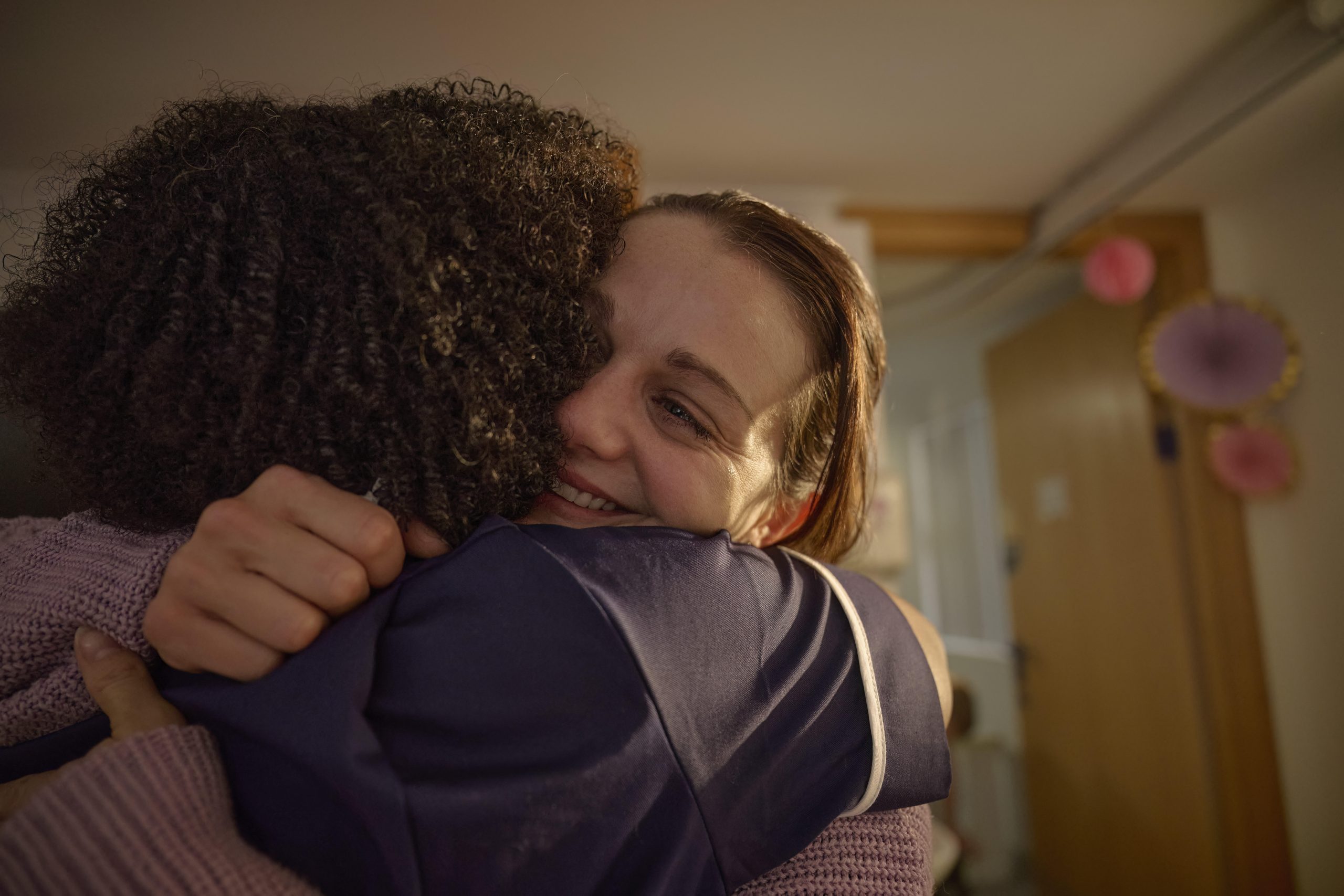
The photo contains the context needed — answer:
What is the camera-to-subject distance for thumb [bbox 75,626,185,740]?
1.82 ft

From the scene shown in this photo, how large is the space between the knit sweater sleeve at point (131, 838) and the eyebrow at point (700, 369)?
1.81 feet

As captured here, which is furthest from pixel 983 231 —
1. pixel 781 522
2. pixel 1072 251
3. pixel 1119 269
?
pixel 781 522

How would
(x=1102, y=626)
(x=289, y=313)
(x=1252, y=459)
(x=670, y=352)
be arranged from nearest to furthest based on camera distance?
(x=289, y=313)
(x=670, y=352)
(x=1252, y=459)
(x=1102, y=626)

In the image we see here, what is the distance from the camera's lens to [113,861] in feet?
1.58

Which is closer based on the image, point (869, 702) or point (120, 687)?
point (120, 687)

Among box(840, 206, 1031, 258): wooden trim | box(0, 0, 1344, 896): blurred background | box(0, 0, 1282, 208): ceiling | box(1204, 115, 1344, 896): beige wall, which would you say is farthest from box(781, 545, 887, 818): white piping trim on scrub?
box(840, 206, 1031, 258): wooden trim

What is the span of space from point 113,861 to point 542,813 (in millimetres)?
265

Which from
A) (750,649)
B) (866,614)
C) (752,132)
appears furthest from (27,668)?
(752,132)

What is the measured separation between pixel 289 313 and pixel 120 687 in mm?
309

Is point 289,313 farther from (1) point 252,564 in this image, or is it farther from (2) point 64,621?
(2) point 64,621

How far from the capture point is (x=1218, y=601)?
254 centimetres

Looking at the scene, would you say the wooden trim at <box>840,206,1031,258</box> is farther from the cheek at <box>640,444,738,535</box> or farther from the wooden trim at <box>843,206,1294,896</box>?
the cheek at <box>640,444,738,535</box>

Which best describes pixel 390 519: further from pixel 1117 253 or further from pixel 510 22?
pixel 1117 253

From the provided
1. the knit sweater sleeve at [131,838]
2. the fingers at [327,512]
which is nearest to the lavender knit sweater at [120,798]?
the knit sweater sleeve at [131,838]
